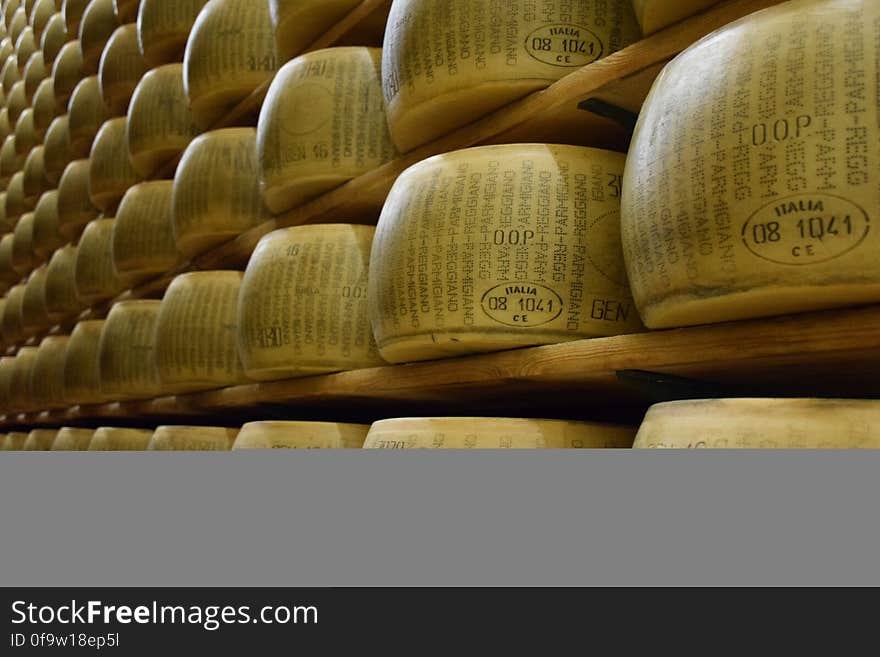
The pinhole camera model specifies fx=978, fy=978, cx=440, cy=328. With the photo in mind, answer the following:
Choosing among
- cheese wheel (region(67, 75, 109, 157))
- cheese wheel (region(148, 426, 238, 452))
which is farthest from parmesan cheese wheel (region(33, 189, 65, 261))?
cheese wheel (region(148, 426, 238, 452))

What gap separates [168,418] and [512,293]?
138 cm

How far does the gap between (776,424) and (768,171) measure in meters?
0.16

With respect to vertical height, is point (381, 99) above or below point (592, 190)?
above

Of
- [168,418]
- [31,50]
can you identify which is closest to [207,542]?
[168,418]

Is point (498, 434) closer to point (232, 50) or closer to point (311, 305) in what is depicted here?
point (311, 305)

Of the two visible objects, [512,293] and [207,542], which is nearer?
[207,542]

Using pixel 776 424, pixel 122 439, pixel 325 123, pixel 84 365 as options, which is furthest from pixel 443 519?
pixel 84 365

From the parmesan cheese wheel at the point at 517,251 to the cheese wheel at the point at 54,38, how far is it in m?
2.50

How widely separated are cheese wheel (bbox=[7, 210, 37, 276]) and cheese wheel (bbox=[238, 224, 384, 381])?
2094 mm

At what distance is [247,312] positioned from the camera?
4.18ft

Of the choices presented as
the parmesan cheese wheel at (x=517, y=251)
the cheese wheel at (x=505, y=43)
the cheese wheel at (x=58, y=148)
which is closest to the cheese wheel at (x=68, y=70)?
the cheese wheel at (x=58, y=148)

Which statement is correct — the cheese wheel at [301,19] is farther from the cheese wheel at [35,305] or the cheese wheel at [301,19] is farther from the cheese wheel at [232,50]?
the cheese wheel at [35,305]
